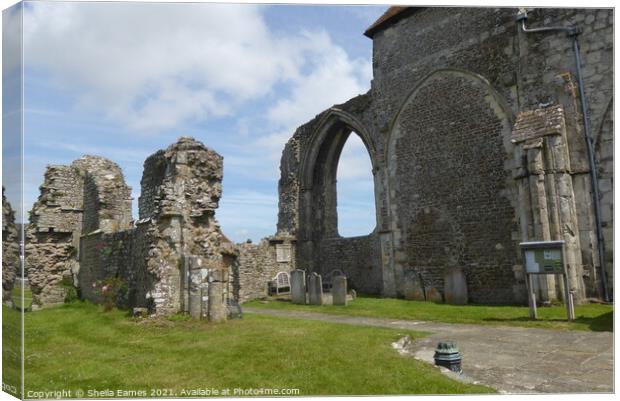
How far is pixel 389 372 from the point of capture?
201 inches

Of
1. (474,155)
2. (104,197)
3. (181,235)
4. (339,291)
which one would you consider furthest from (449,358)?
(104,197)

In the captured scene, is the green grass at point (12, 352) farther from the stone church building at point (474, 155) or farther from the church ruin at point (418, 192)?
the stone church building at point (474, 155)

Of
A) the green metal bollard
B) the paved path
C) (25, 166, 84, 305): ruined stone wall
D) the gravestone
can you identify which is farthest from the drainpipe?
(25, 166, 84, 305): ruined stone wall

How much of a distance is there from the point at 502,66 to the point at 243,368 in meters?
11.0

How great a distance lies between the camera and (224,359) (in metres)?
5.85

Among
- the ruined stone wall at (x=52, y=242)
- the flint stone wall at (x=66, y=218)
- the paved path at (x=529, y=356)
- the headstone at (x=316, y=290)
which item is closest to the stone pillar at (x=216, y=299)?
the paved path at (x=529, y=356)

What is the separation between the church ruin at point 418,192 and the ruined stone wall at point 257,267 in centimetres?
6

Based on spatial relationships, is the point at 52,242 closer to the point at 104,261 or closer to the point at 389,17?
the point at 104,261

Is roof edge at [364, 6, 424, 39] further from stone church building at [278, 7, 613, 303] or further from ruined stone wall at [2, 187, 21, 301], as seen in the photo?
ruined stone wall at [2, 187, 21, 301]

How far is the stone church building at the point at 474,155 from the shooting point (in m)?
10.6

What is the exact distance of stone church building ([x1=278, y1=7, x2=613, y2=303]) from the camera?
34.9 ft

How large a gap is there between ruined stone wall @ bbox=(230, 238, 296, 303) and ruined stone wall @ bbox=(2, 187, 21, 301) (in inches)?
417

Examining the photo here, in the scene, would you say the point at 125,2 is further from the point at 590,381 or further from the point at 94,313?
the point at 94,313

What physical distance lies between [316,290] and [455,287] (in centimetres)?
378
